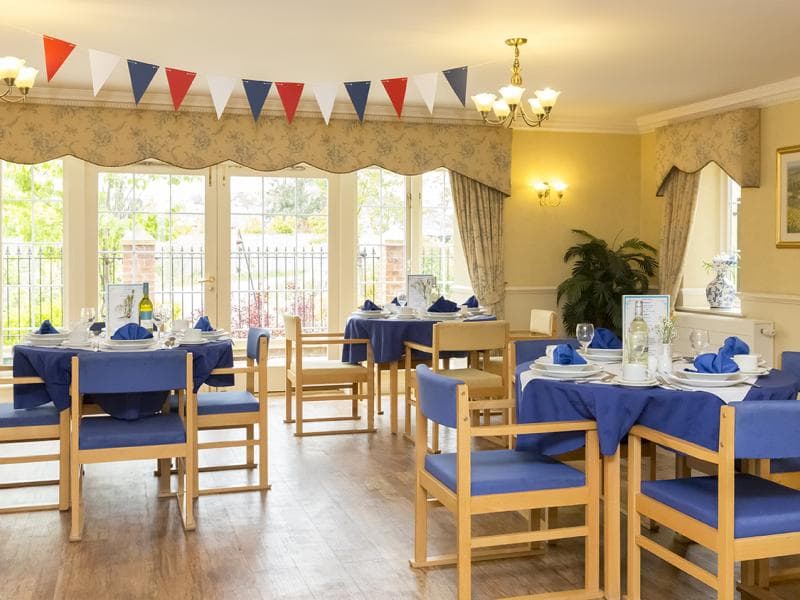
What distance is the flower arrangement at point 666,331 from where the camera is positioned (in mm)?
3590

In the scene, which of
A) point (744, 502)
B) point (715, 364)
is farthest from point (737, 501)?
point (715, 364)

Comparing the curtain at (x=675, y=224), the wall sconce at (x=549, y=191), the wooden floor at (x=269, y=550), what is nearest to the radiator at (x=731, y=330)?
the curtain at (x=675, y=224)

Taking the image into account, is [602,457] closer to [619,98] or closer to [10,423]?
[10,423]

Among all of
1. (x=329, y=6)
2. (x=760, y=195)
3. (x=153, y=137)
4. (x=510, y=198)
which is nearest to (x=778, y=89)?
(x=760, y=195)

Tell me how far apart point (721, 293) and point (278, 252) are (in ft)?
13.3

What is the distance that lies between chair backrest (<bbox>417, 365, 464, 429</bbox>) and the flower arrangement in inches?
36.2

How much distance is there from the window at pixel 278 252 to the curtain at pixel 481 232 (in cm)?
129

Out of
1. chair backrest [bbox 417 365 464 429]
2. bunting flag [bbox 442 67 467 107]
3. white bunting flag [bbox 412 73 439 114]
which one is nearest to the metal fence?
white bunting flag [bbox 412 73 439 114]

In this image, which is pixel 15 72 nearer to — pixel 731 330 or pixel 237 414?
pixel 237 414

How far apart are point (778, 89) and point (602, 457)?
4.61 m

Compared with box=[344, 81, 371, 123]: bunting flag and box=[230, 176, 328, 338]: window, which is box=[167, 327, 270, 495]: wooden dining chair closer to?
box=[344, 81, 371, 123]: bunting flag

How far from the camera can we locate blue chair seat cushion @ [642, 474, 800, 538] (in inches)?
110

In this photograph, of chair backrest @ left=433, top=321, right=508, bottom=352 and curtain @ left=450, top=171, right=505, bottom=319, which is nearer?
chair backrest @ left=433, top=321, right=508, bottom=352

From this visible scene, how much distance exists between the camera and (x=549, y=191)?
28.3ft
